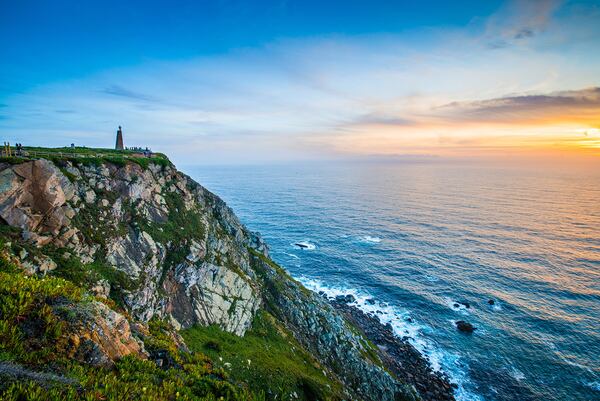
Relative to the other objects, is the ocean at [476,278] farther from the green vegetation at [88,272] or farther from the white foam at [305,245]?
the green vegetation at [88,272]

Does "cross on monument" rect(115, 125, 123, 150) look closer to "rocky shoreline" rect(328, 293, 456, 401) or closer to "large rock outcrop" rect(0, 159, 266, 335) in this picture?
"large rock outcrop" rect(0, 159, 266, 335)

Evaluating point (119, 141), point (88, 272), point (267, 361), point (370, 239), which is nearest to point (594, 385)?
point (267, 361)

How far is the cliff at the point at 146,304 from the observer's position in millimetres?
12141

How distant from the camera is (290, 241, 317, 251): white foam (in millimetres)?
93688

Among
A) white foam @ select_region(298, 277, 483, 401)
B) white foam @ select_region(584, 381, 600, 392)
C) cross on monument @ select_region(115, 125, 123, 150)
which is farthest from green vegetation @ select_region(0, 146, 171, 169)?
white foam @ select_region(584, 381, 600, 392)

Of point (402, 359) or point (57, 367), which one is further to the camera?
point (402, 359)

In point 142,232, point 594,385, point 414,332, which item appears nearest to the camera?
point 142,232

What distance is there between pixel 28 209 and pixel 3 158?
591cm

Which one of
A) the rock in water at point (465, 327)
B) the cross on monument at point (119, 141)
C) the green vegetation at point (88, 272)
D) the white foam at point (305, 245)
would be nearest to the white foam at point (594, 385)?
the rock in water at point (465, 327)

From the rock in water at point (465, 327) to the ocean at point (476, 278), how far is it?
3.00 feet

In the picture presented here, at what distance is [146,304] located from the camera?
101ft

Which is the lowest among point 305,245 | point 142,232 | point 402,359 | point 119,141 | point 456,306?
point 402,359

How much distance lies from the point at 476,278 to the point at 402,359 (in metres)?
37.2

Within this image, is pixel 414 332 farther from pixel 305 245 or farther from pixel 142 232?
pixel 142 232
